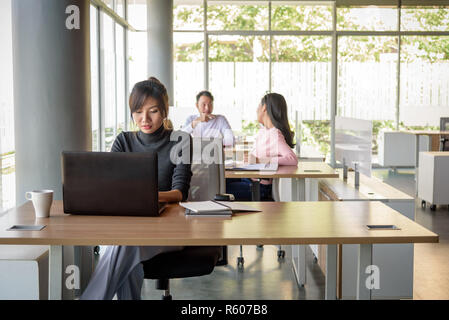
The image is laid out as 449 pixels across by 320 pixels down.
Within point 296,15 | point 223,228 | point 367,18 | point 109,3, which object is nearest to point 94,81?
point 109,3

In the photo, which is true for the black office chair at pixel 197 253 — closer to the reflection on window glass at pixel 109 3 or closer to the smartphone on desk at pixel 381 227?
the smartphone on desk at pixel 381 227

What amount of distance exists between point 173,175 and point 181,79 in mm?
7993

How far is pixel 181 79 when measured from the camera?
1100cm

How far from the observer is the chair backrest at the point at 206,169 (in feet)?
11.4

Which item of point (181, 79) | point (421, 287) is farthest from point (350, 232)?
point (181, 79)

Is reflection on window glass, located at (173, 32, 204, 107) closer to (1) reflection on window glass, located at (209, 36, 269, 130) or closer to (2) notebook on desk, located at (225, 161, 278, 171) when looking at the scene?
(1) reflection on window glass, located at (209, 36, 269, 130)

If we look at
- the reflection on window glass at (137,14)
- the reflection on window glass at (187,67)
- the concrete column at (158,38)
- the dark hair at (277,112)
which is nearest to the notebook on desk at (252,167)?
the dark hair at (277,112)

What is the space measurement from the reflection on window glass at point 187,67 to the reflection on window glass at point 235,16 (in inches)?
15.3

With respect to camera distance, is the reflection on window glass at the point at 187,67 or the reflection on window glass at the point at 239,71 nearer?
the reflection on window glass at the point at 187,67

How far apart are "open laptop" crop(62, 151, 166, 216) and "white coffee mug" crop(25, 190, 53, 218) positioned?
8 centimetres

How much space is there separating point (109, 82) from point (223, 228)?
5.16 m

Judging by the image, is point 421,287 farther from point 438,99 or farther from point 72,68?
point 438,99

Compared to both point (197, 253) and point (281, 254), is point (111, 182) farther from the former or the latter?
point (281, 254)

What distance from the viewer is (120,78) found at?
8172 millimetres
